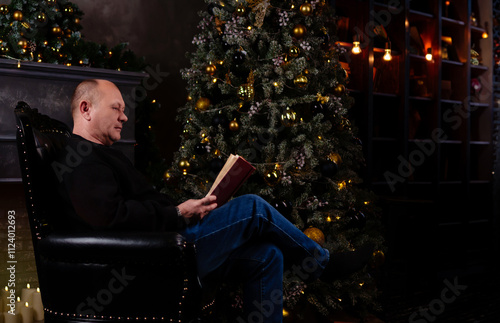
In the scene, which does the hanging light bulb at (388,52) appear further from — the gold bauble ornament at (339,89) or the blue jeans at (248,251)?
the blue jeans at (248,251)

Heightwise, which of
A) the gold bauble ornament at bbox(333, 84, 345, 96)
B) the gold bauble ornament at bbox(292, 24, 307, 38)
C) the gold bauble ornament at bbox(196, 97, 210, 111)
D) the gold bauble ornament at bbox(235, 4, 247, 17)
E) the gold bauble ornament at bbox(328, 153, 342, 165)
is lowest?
the gold bauble ornament at bbox(328, 153, 342, 165)

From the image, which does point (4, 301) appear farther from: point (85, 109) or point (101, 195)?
point (101, 195)

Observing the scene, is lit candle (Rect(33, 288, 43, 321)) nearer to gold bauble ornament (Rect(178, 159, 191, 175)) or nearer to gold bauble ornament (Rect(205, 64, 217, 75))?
gold bauble ornament (Rect(178, 159, 191, 175))

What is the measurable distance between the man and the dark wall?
188 cm

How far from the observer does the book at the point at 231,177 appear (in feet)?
5.88

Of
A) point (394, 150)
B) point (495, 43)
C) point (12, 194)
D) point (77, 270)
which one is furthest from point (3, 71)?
point (495, 43)

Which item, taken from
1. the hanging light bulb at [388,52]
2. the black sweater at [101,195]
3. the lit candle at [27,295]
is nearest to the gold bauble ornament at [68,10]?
the black sweater at [101,195]

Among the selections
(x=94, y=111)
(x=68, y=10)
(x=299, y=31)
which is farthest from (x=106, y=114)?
(x=299, y=31)

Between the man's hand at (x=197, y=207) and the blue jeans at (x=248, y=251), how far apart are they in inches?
1.2

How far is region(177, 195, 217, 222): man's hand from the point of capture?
180 centimetres

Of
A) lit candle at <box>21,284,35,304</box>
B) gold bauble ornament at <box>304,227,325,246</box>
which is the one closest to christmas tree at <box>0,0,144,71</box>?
lit candle at <box>21,284,35,304</box>

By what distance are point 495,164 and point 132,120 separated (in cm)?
434

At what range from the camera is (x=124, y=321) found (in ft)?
5.03

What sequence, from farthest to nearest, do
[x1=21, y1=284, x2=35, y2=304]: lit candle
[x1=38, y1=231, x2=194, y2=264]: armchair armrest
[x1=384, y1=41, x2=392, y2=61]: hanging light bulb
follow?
[x1=384, y1=41, x2=392, y2=61]: hanging light bulb < [x1=21, y1=284, x2=35, y2=304]: lit candle < [x1=38, y1=231, x2=194, y2=264]: armchair armrest
